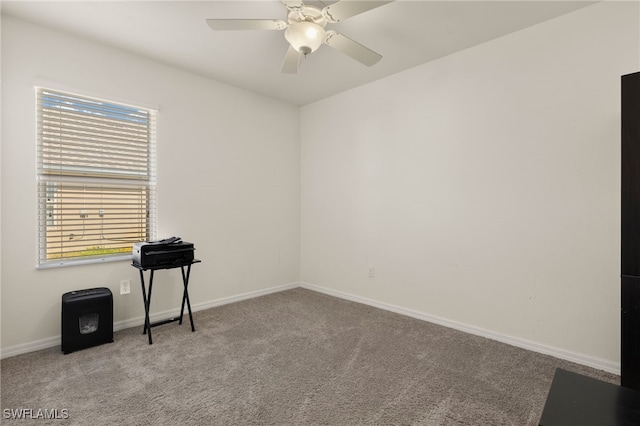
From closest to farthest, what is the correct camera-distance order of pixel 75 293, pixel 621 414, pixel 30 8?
1. pixel 621 414
2. pixel 30 8
3. pixel 75 293

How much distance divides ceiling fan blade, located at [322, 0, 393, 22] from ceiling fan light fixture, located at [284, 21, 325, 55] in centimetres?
11

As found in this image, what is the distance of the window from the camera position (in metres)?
2.64

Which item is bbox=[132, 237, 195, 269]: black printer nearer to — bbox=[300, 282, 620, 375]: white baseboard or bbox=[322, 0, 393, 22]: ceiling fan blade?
bbox=[300, 282, 620, 375]: white baseboard

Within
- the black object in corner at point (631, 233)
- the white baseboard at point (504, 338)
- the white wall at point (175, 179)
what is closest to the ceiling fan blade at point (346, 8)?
the black object in corner at point (631, 233)

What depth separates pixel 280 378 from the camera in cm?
217

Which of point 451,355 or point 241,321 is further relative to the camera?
point 241,321

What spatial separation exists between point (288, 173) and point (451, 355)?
9.90 feet

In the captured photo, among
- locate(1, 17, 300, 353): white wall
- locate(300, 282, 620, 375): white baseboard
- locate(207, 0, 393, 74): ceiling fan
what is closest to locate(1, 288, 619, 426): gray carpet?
locate(300, 282, 620, 375): white baseboard

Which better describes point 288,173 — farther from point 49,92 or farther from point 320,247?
point 49,92

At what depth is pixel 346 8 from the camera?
186cm

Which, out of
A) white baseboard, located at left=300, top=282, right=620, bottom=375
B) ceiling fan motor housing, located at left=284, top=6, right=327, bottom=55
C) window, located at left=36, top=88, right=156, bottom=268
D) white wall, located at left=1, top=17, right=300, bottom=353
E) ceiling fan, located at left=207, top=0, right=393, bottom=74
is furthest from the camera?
window, located at left=36, top=88, right=156, bottom=268

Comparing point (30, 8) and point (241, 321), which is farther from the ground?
point (30, 8)

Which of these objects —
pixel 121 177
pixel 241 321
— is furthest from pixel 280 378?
pixel 121 177

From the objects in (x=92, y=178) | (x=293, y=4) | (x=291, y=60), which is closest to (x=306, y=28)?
(x=293, y=4)
